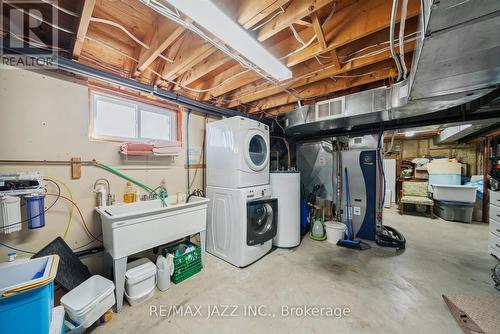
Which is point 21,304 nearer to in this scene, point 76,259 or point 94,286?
point 94,286

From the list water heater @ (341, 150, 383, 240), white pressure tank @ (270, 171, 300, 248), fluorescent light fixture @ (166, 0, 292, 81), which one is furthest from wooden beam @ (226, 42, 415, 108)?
water heater @ (341, 150, 383, 240)

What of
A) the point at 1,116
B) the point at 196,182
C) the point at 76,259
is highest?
the point at 1,116

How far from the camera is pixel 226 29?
131 centimetres

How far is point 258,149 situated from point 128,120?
5.86 ft

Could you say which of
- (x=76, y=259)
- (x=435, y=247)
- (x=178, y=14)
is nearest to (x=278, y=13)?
(x=178, y=14)

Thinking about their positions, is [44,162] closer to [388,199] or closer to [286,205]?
[286,205]

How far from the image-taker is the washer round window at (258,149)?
2.69m

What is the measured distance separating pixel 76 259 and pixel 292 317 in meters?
2.10

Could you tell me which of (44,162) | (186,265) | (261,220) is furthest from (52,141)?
(261,220)

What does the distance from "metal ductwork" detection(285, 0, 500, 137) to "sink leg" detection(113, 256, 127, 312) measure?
262 cm

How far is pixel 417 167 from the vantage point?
5.68 m

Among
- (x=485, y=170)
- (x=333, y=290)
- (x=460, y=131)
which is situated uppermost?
(x=460, y=131)

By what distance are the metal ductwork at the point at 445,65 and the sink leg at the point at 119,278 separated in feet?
8.61

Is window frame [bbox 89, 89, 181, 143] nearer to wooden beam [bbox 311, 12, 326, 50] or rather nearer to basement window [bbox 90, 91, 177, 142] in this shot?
basement window [bbox 90, 91, 177, 142]
